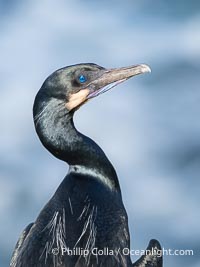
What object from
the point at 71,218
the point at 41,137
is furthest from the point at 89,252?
the point at 41,137

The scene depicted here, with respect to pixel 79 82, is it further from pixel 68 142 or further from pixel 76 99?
pixel 68 142

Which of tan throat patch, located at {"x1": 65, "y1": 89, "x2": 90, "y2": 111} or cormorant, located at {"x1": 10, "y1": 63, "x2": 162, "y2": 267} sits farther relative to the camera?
tan throat patch, located at {"x1": 65, "y1": 89, "x2": 90, "y2": 111}

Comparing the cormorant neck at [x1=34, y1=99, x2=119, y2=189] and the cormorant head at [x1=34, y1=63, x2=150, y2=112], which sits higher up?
the cormorant head at [x1=34, y1=63, x2=150, y2=112]

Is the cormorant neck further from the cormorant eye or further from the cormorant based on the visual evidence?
the cormorant eye

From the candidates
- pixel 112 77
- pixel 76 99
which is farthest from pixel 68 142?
pixel 112 77

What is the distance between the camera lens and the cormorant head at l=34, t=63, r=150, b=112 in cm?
599

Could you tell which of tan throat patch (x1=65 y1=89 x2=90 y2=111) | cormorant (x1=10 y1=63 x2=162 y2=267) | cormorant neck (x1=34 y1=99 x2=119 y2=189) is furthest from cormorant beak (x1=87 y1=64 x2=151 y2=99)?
cormorant neck (x1=34 y1=99 x2=119 y2=189)

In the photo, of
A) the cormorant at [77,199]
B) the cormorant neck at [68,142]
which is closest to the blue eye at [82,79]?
the cormorant at [77,199]

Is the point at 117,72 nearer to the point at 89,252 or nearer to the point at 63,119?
the point at 63,119

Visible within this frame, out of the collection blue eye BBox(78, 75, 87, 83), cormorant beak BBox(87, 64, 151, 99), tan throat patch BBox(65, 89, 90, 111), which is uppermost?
cormorant beak BBox(87, 64, 151, 99)

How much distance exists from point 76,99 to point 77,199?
1.30 feet

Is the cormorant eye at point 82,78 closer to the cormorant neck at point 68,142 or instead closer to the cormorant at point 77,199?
the cormorant at point 77,199

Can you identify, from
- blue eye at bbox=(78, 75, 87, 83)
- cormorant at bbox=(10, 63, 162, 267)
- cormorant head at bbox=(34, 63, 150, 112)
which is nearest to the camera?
cormorant at bbox=(10, 63, 162, 267)

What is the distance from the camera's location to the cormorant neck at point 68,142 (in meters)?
6.02
